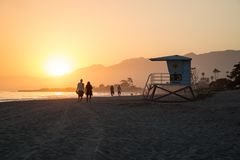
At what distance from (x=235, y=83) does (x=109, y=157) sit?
191 ft

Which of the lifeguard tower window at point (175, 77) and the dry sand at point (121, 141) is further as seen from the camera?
the lifeguard tower window at point (175, 77)

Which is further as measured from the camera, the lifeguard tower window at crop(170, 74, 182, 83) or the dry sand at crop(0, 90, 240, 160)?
the lifeguard tower window at crop(170, 74, 182, 83)

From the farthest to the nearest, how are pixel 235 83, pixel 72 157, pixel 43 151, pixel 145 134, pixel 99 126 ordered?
pixel 235 83 → pixel 99 126 → pixel 145 134 → pixel 43 151 → pixel 72 157

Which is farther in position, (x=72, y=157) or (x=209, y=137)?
(x=209, y=137)

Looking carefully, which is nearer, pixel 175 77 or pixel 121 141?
pixel 121 141

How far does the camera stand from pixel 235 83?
62875 mm

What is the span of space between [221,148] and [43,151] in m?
4.98

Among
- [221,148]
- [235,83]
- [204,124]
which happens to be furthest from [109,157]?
[235,83]

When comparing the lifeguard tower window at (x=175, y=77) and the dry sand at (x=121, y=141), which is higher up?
the lifeguard tower window at (x=175, y=77)

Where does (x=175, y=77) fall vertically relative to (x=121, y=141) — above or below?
above

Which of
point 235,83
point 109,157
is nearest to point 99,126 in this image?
point 109,157

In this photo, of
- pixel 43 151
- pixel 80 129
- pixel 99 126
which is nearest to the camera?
pixel 43 151

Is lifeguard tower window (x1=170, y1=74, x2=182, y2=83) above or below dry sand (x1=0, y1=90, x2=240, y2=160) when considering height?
above

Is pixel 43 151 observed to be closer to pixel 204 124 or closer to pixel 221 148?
pixel 221 148
